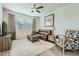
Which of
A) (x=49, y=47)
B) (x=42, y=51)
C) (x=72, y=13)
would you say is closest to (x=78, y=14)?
(x=72, y=13)

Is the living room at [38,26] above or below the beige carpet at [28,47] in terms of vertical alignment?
above

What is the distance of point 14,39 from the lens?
95.3 inches

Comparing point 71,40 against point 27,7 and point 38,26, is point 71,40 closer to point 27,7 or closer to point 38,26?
point 38,26

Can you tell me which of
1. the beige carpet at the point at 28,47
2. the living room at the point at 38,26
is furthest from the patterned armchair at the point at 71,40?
the beige carpet at the point at 28,47

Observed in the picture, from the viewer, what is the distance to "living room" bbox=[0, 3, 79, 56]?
2.33 metres

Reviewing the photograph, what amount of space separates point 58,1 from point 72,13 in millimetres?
488

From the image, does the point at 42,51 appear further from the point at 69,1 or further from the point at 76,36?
the point at 69,1

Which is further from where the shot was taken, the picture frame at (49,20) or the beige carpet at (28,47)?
the picture frame at (49,20)

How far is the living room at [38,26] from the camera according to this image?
7.64 ft

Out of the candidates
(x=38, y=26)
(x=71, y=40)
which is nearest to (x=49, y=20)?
(x=38, y=26)

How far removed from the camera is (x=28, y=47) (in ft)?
7.85

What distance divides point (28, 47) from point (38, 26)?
0.58 m

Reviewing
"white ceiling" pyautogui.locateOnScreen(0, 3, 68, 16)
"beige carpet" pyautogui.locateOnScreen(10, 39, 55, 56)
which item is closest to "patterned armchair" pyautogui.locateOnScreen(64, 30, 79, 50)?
"beige carpet" pyautogui.locateOnScreen(10, 39, 55, 56)

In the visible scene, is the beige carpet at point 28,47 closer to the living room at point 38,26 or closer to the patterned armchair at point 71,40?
the living room at point 38,26
